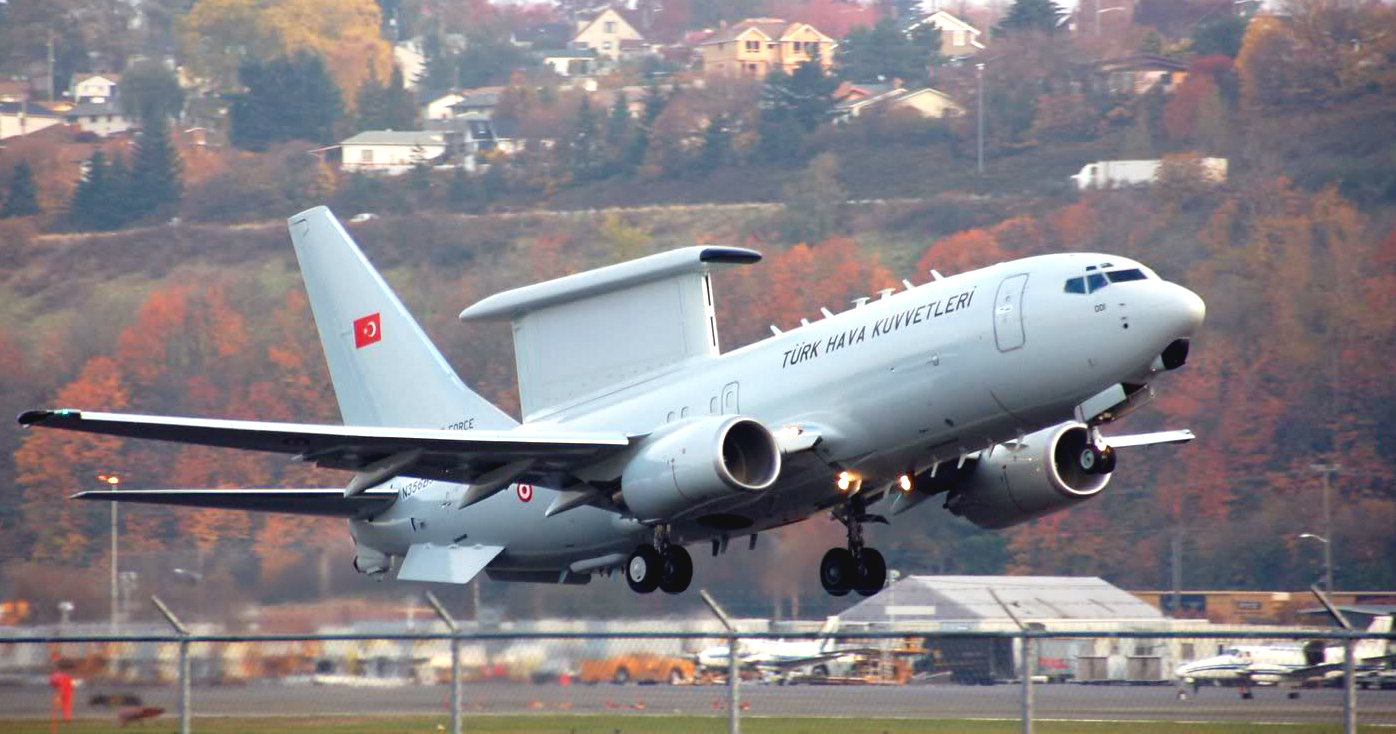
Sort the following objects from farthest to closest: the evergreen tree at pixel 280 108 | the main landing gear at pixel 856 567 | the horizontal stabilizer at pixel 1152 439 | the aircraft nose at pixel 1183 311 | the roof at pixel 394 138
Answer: the evergreen tree at pixel 280 108 → the roof at pixel 394 138 → the horizontal stabilizer at pixel 1152 439 → the main landing gear at pixel 856 567 → the aircraft nose at pixel 1183 311

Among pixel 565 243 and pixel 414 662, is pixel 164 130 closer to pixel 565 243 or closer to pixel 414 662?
pixel 565 243

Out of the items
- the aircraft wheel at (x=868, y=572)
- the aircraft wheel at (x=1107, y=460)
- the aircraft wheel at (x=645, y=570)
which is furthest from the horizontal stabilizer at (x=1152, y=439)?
the aircraft wheel at (x=645, y=570)

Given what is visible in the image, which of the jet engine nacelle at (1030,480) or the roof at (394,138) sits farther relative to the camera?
the roof at (394,138)

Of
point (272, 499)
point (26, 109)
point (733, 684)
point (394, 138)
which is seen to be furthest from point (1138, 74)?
point (733, 684)

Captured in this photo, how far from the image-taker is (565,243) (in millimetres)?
132250

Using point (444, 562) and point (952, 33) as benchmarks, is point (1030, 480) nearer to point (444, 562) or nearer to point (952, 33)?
point (444, 562)

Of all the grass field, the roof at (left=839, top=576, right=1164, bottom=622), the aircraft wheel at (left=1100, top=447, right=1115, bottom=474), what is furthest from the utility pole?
the grass field

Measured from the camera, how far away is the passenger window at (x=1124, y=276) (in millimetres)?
25750

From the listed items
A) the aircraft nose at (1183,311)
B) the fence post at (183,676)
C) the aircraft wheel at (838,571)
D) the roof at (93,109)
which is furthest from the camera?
the roof at (93,109)

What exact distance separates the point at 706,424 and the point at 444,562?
7326 millimetres

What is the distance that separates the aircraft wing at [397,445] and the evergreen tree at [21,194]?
406ft

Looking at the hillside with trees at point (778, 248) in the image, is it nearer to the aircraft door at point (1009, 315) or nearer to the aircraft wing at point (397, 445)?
the aircraft wing at point (397, 445)

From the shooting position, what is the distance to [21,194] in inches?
5719

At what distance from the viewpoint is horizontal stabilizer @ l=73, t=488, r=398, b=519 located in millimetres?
29523
